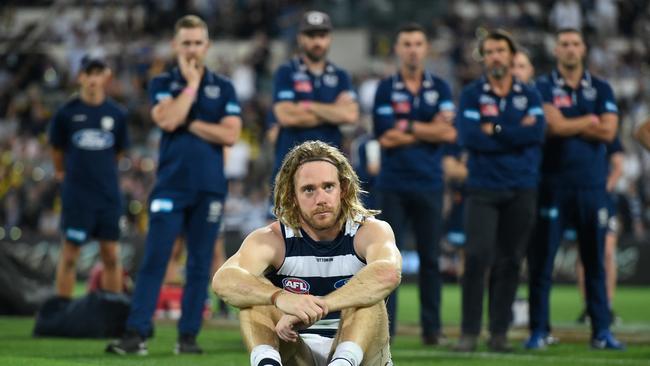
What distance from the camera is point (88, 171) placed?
12.6m

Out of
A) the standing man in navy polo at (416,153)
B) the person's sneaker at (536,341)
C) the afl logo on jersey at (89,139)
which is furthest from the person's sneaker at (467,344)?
the afl logo on jersey at (89,139)

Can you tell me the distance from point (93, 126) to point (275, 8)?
1965cm

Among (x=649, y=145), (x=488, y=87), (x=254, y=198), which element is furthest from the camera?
(x=254, y=198)

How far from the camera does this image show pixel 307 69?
1144cm

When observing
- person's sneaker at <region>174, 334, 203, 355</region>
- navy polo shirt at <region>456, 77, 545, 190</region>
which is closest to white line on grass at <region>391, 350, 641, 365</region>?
navy polo shirt at <region>456, 77, 545, 190</region>

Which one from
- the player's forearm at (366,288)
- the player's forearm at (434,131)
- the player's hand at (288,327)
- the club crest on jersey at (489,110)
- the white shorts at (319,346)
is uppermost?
the club crest on jersey at (489,110)

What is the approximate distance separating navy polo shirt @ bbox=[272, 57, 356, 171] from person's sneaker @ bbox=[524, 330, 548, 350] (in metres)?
2.49

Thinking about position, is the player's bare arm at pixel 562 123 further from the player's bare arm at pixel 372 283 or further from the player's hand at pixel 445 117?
the player's bare arm at pixel 372 283

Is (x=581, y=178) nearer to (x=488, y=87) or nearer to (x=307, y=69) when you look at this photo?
(x=488, y=87)

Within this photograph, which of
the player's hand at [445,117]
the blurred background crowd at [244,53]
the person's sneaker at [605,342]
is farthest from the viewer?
the blurred background crowd at [244,53]

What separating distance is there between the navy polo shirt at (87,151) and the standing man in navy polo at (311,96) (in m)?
2.27

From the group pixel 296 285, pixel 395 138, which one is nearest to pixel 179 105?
pixel 395 138

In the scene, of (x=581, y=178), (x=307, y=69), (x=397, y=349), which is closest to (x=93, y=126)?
(x=307, y=69)

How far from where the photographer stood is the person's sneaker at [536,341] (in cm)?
1112
